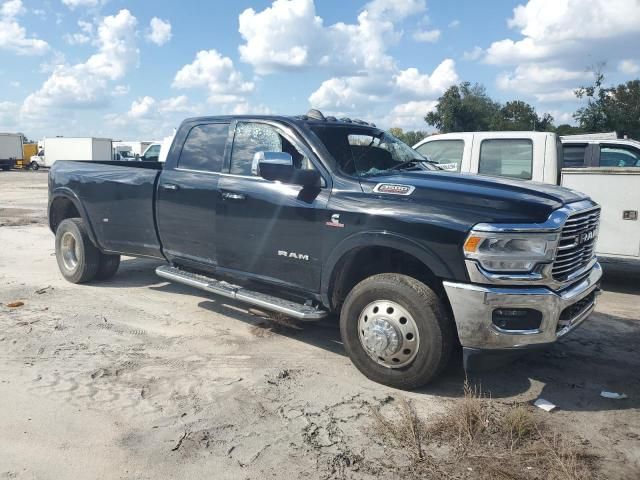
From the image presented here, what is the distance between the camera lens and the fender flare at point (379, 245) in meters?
3.88

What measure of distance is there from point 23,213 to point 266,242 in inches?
510

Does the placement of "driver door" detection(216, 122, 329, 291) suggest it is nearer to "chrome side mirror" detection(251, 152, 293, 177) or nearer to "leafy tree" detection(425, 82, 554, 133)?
"chrome side mirror" detection(251, 152, 293, 177)

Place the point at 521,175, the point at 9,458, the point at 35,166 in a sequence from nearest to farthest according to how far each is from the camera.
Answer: the point at 9,458 < the point at 521,175 < the point at 35,166

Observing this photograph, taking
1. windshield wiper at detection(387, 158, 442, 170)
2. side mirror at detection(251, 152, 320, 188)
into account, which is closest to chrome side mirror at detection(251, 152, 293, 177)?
side mirror at detection(251, 152, 320, 188)

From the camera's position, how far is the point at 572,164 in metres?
8.74

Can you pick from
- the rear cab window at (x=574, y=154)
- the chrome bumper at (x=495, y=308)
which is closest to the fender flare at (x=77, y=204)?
the chrome bumper at (x=495, y=308)

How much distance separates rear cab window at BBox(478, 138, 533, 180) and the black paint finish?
10.5 feet

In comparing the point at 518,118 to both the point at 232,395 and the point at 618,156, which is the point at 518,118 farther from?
the point at 232,395

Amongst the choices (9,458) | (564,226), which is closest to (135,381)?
(9,458)

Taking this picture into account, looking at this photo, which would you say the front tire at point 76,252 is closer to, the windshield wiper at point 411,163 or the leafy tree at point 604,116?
the windshield wiper at point 411,163

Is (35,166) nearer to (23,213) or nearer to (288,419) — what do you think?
(23,213)

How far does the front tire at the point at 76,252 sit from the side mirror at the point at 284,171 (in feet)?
11.0

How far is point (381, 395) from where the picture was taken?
161 inches

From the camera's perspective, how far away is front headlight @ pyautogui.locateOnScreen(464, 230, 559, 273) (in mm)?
3699
